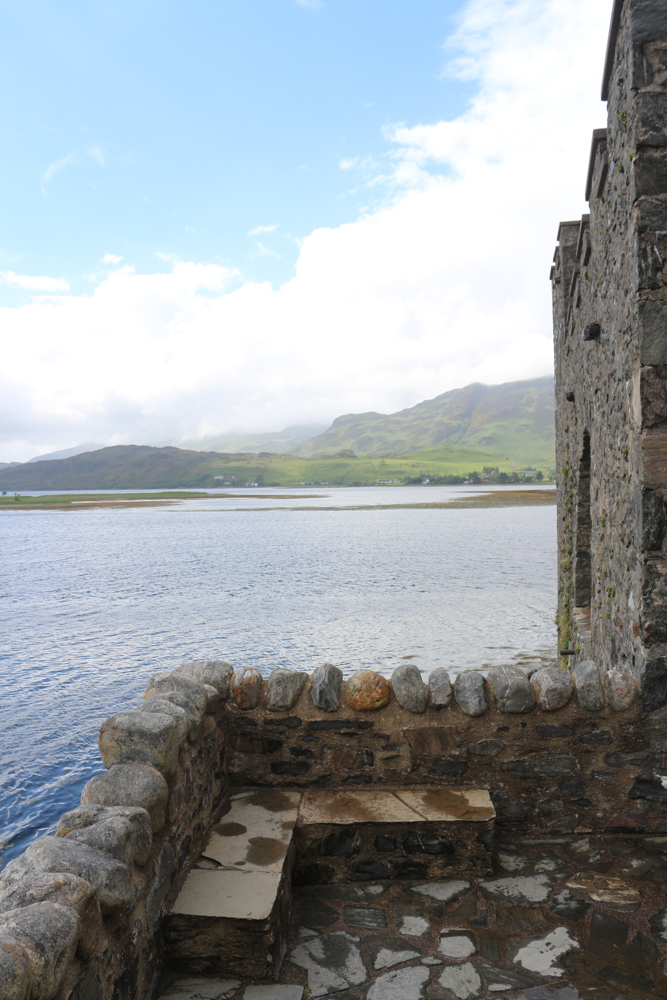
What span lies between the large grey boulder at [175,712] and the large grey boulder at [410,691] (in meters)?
1.52

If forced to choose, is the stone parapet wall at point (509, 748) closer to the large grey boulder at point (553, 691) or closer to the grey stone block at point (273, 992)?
the large grey boulder at point (553, 691)

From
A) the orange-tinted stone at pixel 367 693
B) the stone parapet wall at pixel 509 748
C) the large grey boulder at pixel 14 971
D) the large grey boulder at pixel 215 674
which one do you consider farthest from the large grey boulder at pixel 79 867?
the orange-tinted stone at pixel 367 693

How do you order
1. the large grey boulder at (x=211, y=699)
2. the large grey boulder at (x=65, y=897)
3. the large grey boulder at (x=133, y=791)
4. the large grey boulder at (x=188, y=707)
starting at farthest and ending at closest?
the large grey boulder at (x=211, y=699)
the large grey boulder at (x=188, y=707)
the large grey boulder at (x=133, y=791)
the large grey boulder at (x=65, y=897)

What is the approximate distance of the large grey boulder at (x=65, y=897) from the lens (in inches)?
88.3

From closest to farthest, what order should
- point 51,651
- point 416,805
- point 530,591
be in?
point 416,805 → point 51,651 → point 530,591

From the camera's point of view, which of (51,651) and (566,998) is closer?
(566,998)

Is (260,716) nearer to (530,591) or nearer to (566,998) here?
(566,998)

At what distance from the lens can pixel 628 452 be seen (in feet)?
16.7

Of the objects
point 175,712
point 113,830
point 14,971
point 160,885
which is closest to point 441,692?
point 175,712

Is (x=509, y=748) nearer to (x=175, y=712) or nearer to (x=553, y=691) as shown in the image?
(x=553, y=691)

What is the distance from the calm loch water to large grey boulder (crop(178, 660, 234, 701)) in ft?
12.9

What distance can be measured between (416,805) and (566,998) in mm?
1396

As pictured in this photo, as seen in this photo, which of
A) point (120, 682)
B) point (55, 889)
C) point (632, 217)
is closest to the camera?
point (55, 889)

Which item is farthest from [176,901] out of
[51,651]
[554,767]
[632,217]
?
[51,651]
